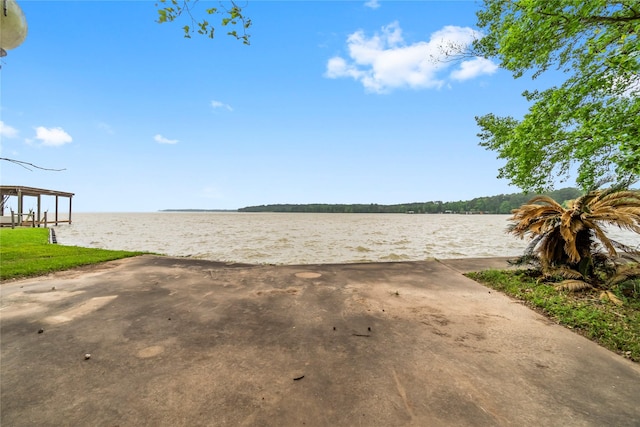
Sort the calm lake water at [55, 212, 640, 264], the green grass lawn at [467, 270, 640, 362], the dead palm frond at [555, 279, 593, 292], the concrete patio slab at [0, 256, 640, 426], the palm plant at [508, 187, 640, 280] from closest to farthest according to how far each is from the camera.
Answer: the concrete patio slab at [0, 256, 640, 426]
the green grass lawn at [467, 270, 640, 362]
the dead palm frond at [555, 279, 593, 292]
the palm plant at [508, 187, 640, 280]
the calm lake water at [55, 212, 640, 264]

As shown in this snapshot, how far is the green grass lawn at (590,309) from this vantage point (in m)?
3.98

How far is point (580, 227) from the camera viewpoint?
629 cm

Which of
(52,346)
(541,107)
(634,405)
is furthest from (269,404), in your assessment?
(541,107)

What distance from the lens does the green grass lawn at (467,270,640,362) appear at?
398 centimetres

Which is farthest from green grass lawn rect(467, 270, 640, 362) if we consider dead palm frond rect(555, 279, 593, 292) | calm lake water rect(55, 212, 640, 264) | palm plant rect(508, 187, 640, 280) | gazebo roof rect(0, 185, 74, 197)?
gazebo roof rect(0, 185, 74, 197)

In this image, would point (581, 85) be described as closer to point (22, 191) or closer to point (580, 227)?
point (580, 227)

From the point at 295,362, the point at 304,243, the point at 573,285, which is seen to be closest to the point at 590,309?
the point at 573,285

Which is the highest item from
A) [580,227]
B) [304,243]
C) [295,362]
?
[580,227]

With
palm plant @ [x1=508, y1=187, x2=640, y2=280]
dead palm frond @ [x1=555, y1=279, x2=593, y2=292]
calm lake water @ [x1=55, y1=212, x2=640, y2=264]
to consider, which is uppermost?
palm plant @ [x1=508, y1=187, x2=640, y2=280]

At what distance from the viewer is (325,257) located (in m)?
14.4

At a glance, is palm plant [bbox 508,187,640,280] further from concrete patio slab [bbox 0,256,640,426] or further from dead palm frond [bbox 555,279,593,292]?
concrete patio slab [bbox 0,256,640,426]

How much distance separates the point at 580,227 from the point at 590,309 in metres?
2.23

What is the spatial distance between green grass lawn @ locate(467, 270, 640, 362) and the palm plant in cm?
70

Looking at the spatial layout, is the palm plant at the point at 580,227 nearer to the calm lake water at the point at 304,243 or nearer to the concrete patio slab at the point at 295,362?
the concrete patio slab at the point at 295,362
